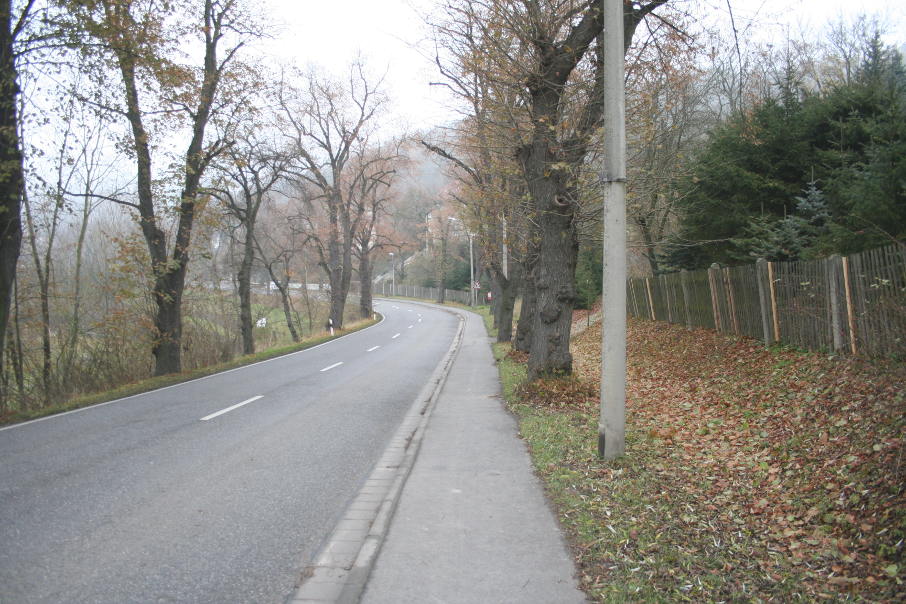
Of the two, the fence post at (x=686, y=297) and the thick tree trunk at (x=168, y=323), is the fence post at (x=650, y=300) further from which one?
the thick tree trunk at (x=168, y=323)

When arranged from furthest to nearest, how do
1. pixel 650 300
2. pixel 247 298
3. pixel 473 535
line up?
pixel 247 298, pixel 650 300, pixel 473 535

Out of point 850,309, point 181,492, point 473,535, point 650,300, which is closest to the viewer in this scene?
point 473,535

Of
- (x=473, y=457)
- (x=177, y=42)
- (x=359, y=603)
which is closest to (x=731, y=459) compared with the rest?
(x=473, y=457)

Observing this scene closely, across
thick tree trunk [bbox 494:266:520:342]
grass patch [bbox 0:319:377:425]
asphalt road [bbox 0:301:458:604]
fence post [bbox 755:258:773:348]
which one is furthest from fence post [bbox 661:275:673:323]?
grass patch [bbox 0:319:377:425]

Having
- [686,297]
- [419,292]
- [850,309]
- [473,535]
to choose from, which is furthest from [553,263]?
[419,292]

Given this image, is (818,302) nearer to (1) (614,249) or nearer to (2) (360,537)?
(1) (614,249)

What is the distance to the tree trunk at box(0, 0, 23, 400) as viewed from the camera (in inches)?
415

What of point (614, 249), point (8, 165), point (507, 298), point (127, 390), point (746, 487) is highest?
point (8, 165)

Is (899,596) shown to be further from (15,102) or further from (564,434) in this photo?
(15,102)

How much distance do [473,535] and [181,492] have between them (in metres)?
2.94

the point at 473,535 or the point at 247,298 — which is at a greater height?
the point at 247,298

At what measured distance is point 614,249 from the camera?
5.95 m

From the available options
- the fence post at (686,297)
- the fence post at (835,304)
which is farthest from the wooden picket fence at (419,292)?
the fence post at (835,304)

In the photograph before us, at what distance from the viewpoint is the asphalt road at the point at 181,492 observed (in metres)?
3.84
